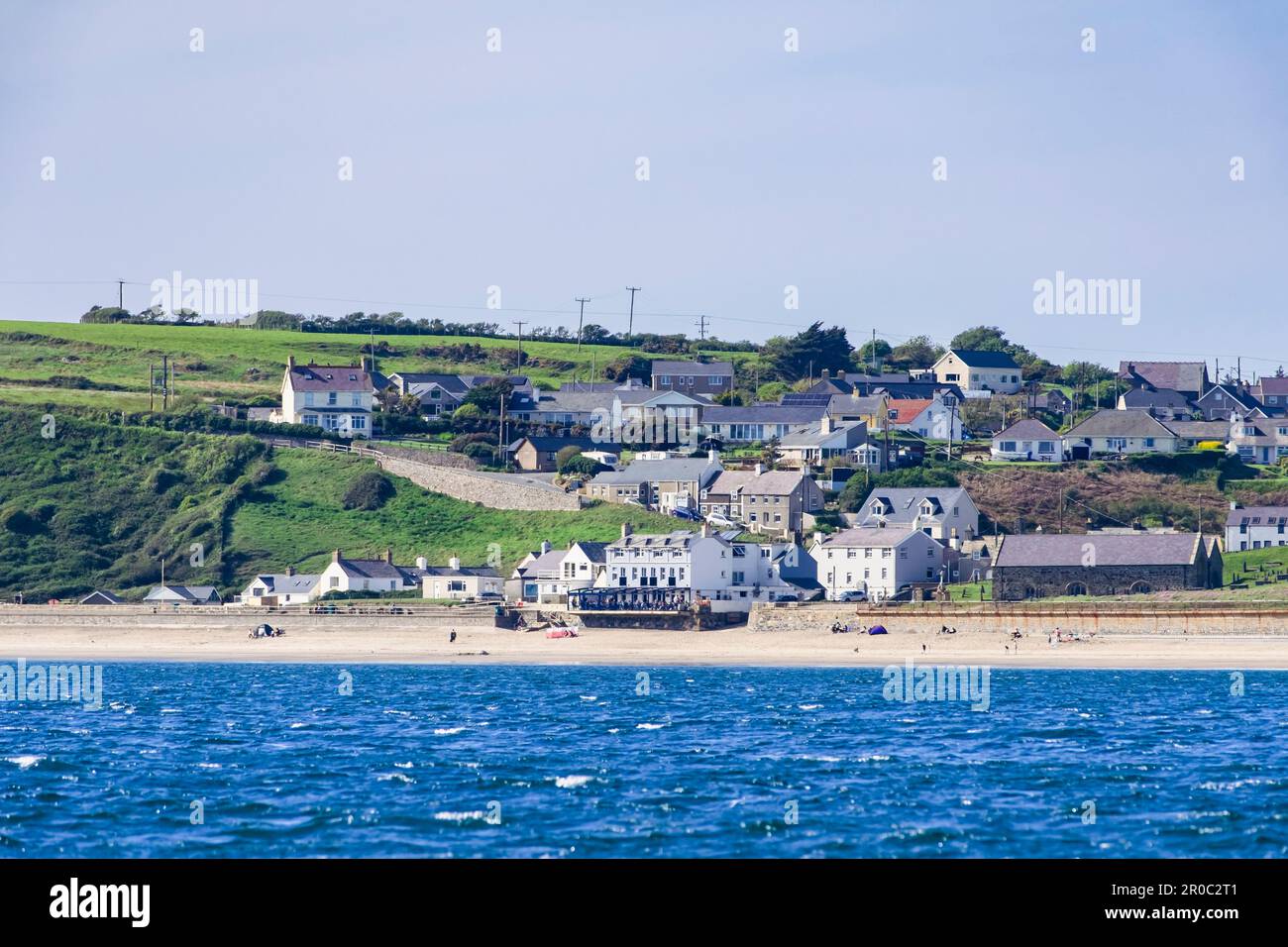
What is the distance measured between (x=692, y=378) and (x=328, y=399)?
108 ft

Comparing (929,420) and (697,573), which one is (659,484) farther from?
(929,420)

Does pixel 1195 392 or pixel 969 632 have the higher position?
pixel 1195 392

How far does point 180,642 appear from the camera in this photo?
80.9 m

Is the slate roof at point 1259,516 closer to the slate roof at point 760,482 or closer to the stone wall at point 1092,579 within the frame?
the stone wall at point 1092,579

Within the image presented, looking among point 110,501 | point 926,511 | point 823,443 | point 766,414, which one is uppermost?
point 766,414

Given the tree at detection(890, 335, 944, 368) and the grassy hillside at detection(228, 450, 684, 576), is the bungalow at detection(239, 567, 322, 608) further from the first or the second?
the tree at detection(890, 335, 944, 368)

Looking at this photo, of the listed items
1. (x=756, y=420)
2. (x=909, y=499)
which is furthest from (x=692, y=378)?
(x=909, y=499)

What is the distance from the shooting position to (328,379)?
12475 cm

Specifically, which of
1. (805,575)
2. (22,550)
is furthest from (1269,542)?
(22,550)

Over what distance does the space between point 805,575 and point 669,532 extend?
7775mm

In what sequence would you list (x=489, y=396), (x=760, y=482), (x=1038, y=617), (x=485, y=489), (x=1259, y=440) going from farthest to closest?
(x=489, y=396) → (x=1259, y=440) → (x=485, y=489) → (x=760, y=482) → (x=1038, y=617)

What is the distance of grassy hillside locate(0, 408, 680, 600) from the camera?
3792 inches
